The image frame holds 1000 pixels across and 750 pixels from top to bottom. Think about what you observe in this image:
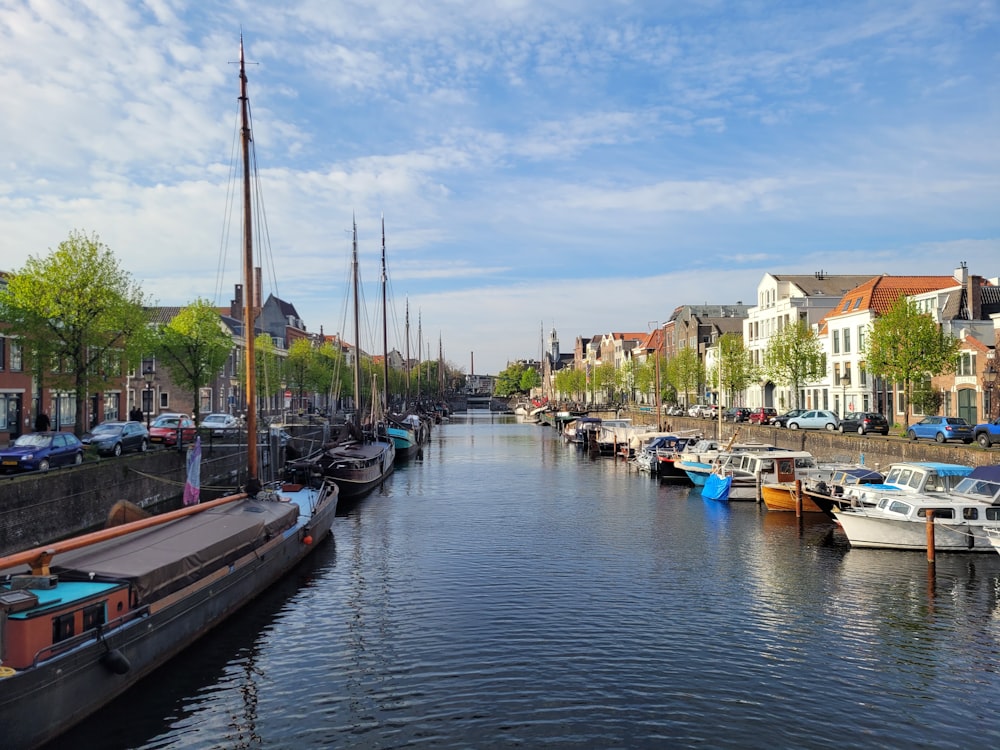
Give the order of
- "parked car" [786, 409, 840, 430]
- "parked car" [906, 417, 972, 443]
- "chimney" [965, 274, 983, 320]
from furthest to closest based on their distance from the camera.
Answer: "chimney" [965, 274, 983, 320], "parked car" [786, 409, 840, 430], "parked car" [906, 417, 972, 443]

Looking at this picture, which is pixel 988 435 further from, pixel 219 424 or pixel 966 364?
pixel 219 424

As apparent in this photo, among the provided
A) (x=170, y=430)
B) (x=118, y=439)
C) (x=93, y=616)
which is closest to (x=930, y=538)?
(x=93, y=616)

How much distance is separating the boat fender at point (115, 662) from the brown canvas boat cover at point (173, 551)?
1574 mm

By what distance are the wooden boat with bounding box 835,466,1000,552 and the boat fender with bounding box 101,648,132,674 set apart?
77.8 feet

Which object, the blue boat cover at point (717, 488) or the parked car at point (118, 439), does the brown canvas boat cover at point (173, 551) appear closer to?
the parked car at point (118, 439)

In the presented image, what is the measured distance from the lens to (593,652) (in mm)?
17438

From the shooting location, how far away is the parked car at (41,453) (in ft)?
94.7

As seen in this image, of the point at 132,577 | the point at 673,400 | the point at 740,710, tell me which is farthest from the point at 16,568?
the point at 673,400

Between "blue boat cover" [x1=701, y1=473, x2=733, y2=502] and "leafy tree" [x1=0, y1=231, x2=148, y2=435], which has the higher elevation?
"leafy tree" [x1=0, y1=231, x2=148, y2=435]

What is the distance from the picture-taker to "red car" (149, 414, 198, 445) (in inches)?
1716

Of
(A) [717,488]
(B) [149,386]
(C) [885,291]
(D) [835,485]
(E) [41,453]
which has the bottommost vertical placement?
(A) [717,488]

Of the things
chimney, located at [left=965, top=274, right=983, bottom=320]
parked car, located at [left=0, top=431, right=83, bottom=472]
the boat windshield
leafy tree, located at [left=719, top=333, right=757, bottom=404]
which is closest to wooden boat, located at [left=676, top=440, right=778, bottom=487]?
the boat windshield

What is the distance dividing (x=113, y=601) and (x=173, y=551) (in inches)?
115

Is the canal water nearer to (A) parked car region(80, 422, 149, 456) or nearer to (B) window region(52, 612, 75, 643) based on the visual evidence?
(B) window region(52, 612, 75, 643)
